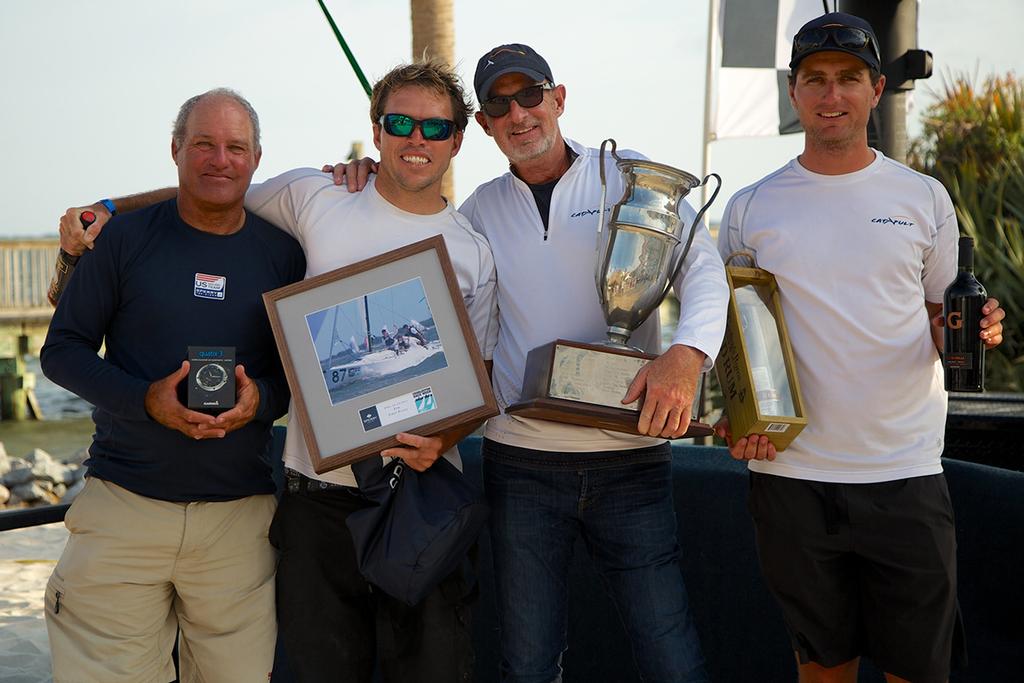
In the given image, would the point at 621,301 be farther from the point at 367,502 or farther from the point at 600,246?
the point at 367,502

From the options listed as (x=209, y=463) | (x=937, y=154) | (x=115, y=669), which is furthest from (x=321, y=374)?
(x=937, y=154)

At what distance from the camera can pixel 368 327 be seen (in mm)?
3049

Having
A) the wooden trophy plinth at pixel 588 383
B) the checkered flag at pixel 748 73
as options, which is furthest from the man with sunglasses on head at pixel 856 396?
the checkered flag at pixel 748 73

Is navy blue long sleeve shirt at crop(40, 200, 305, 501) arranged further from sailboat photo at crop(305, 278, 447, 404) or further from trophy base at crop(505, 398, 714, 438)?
trophy base at crop(505, 398, 714, 438)

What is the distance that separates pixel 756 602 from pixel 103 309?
8.62 feet

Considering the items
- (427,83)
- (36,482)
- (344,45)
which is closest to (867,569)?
(427,83)

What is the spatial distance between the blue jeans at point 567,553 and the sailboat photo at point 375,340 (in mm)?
449

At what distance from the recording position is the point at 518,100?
3.24 m

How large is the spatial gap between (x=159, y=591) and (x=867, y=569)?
2.19 metres

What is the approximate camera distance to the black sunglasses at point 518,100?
3230 mm

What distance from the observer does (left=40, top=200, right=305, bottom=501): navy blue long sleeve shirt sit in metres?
3.04

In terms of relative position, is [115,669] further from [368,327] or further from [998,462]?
[998,462]

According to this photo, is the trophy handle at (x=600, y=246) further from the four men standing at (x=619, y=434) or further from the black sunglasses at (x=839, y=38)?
the black sunglasses at (x=839, y=38)

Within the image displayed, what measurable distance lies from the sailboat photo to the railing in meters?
23.9
